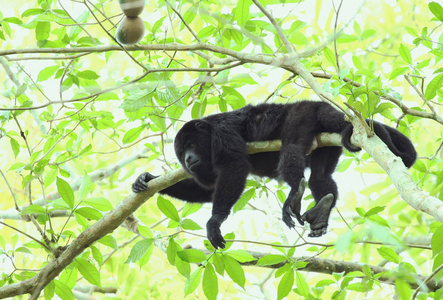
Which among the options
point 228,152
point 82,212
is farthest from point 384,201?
point 82,212

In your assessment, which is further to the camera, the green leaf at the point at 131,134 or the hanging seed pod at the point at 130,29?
the green leaf at the point at 131,134

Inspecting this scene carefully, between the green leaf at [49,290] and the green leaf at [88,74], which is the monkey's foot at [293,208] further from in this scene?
the green leaf at [88,74]

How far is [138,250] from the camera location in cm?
296

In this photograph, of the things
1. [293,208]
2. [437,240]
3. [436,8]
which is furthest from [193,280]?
[436,8]

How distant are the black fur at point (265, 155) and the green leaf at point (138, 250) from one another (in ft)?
1.34

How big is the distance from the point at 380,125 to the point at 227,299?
2435 millimetres

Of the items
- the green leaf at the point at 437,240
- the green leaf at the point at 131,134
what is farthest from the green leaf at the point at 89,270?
the green leaf at the point at 437,240

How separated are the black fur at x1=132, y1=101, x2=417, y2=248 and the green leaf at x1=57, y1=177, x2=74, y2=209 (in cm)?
47

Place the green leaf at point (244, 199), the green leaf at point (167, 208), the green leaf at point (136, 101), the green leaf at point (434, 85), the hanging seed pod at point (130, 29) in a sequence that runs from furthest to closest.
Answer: the green leaf at point (244, 199) → the green leaf at point (434, 85) → the green leaf at point (167, 208) → the green leaf at point (136, 101) → the hanging seed pod at point (130, 29)

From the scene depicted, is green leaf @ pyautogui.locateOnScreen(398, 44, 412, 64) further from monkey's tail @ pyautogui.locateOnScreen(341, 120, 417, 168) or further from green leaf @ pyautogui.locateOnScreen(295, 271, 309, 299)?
green leaf @ pyautogui.locateOnScreen(295, 271, 309, 299)

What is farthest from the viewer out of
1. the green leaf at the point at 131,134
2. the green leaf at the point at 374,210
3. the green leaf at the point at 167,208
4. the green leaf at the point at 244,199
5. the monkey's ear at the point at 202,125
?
the monkey's ear at the point at 202,125

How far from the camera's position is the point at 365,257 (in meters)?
3.87

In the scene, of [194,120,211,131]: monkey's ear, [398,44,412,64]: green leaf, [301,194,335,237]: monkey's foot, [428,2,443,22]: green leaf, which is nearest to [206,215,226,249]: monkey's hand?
[301,194,335,237]: monkey's foot

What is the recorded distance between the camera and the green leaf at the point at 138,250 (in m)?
2.94
